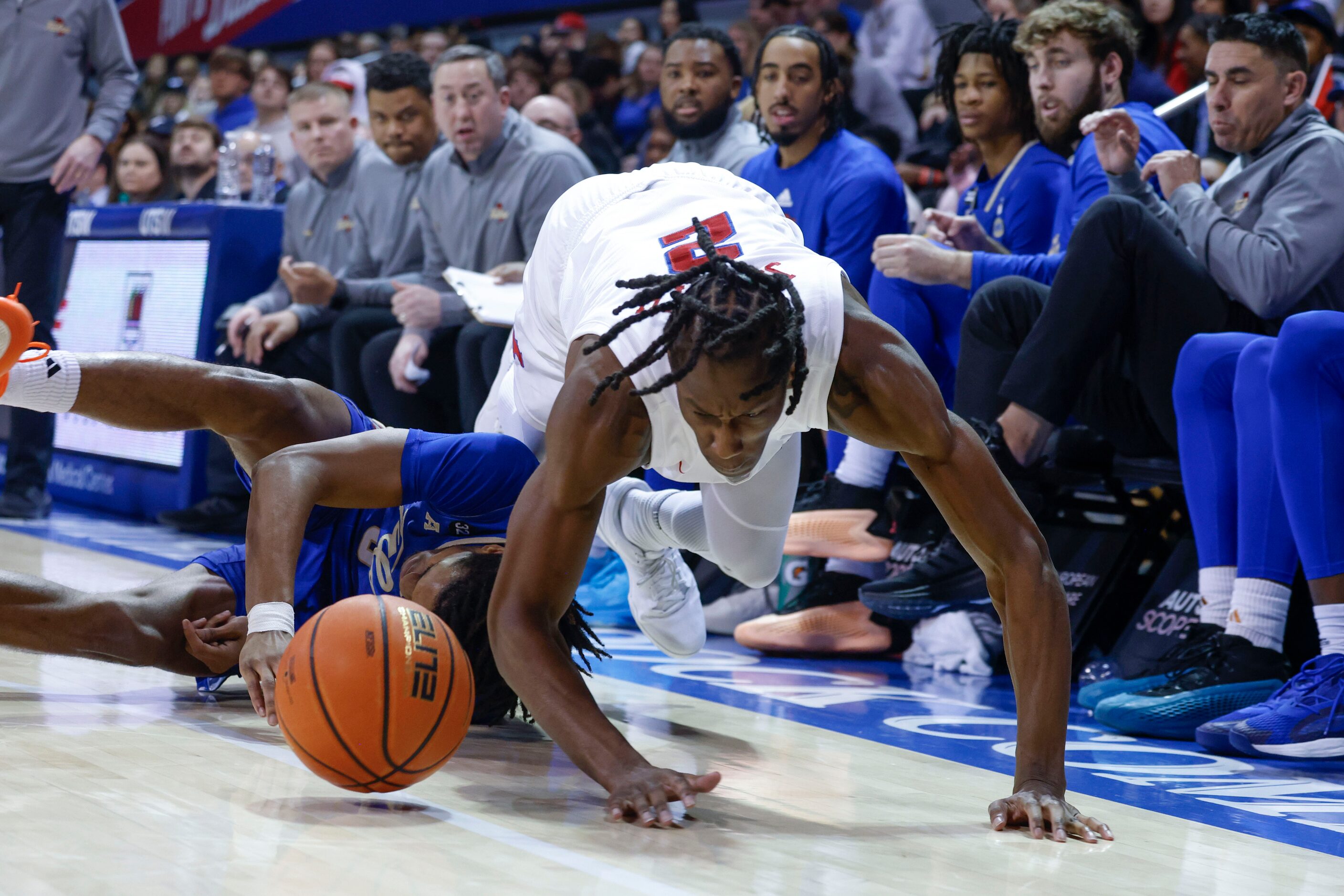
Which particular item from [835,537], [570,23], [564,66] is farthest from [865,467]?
[570,23]

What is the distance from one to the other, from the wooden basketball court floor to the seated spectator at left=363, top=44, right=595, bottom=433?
2.27 meters

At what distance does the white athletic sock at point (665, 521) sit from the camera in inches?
128

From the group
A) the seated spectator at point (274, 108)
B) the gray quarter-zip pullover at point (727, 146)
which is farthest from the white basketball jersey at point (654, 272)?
the seated spectator at point (274, 108)

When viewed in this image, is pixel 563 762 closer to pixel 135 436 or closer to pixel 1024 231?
pixel 1024 231

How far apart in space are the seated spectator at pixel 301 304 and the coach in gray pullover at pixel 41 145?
64 cm

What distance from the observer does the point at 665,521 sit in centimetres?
329

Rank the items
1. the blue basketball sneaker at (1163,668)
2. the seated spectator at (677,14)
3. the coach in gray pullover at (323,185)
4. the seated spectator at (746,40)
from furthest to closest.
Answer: the seated spectator at (677,14) < the seated spectator at (746,40) < the coach in gray pullover at (323,185) < the blue basketball sneaker at (1163,668)

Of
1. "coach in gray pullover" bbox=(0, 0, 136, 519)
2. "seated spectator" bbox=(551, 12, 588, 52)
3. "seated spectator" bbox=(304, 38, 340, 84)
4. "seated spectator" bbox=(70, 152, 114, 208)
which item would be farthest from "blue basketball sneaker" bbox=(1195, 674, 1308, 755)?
"seated spectator" bbox=(304, 38, 340, 84)

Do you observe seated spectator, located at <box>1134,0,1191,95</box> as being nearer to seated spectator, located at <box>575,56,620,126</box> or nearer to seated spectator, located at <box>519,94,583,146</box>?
seated spectator, located at <box>519,94,583,146</box>

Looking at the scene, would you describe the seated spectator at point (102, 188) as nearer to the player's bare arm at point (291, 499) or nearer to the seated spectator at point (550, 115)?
the seated spectator at point (550, 115)

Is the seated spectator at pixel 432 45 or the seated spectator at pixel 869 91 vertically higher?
the seated spectator at pixel 432 45

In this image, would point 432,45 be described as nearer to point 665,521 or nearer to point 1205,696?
point 665,521

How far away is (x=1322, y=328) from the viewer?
3119 millimetres

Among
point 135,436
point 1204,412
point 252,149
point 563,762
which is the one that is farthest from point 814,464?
point 252,149
